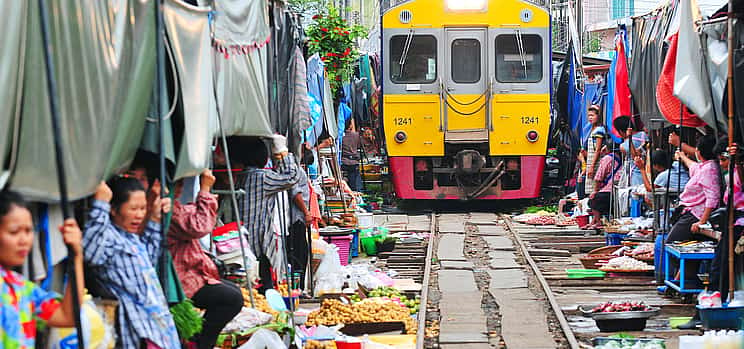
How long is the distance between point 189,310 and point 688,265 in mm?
5273

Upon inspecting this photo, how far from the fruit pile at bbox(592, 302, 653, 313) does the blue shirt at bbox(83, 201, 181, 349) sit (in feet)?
15.0

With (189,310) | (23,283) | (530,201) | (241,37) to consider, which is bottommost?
(530,201)

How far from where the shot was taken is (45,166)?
13.7 feet

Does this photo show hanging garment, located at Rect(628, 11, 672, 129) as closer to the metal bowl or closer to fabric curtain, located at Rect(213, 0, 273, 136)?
the metal bowl

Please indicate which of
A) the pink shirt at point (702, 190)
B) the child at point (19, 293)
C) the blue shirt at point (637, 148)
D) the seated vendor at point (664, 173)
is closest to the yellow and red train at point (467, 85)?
the blue shirt at point (637, 148)

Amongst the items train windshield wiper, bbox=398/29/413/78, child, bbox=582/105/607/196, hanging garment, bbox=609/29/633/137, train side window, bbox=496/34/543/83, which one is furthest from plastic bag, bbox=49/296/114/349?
train side window, bbox=496/34/543/83

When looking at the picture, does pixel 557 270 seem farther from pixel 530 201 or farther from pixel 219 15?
pixel 530 201

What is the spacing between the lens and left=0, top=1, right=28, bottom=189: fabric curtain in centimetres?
400

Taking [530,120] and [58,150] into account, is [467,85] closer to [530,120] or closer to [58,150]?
[530,120]

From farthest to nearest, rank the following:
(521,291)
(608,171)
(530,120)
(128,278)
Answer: (530,120), (608,171), (521,291), (128,278)

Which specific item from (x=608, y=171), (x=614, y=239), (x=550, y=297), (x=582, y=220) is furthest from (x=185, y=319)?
(x=582, y=220)

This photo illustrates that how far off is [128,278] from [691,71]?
5.20 metres

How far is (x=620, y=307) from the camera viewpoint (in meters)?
8.55

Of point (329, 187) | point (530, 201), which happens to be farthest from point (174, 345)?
point (530, 201)
